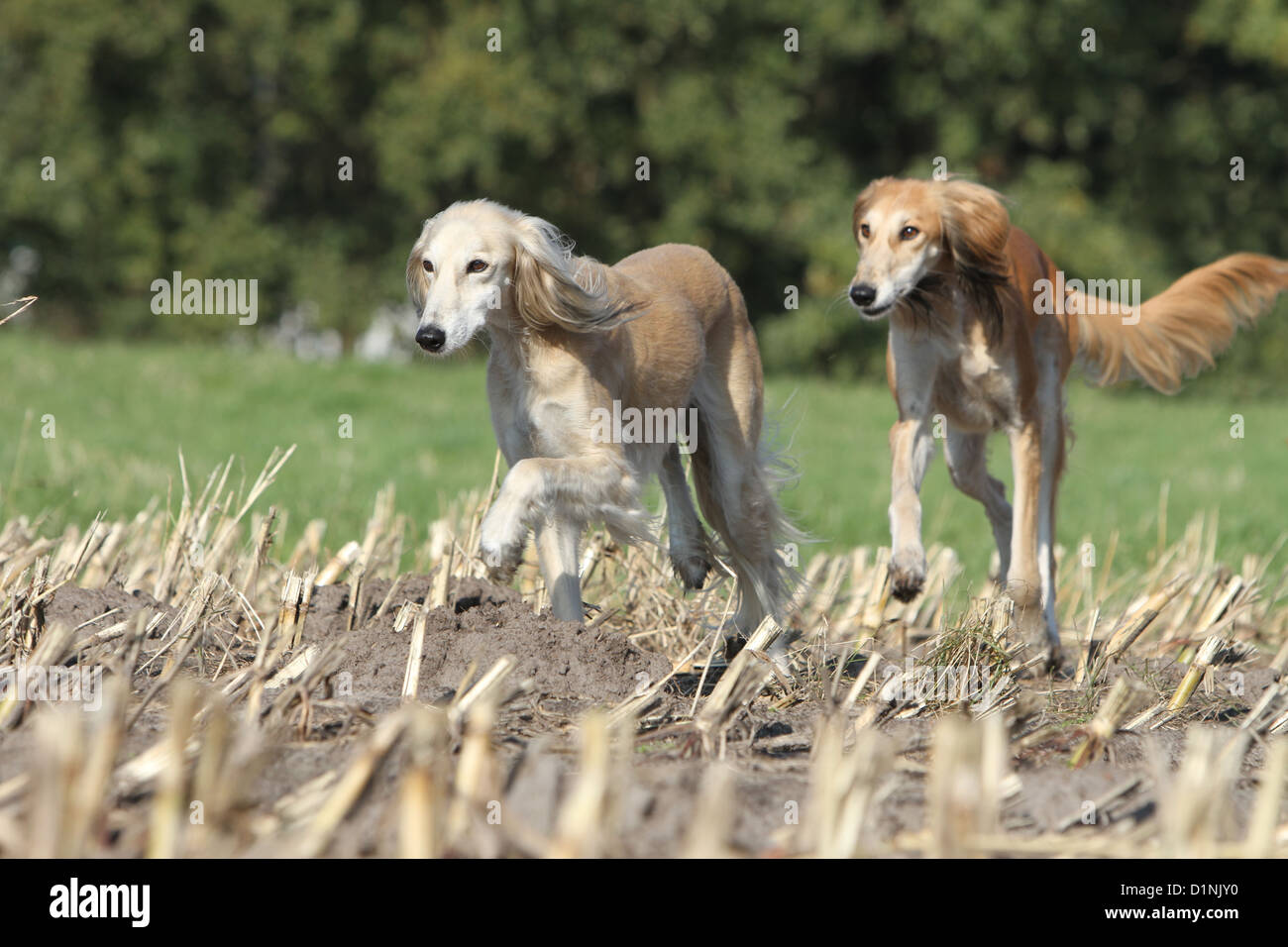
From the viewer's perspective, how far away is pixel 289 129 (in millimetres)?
26375

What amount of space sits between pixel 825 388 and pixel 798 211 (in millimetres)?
5415

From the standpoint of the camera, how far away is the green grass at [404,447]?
880cm

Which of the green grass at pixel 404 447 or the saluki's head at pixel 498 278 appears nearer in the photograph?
the saluki's head at pixel 498 278

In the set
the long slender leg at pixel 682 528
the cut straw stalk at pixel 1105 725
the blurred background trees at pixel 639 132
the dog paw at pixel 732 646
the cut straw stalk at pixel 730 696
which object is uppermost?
the blurred background trees at pixel 639 132

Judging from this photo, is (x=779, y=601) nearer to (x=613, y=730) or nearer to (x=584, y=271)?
(x=584, y=271)

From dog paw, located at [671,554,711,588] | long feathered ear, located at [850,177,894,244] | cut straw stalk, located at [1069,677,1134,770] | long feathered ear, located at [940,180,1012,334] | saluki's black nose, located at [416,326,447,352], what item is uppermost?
long feathered ear, located at [850,177,894,244]

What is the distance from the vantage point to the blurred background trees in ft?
77.0

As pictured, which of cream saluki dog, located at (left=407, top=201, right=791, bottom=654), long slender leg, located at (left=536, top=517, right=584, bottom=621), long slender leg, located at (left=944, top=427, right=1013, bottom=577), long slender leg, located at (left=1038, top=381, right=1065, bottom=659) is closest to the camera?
cream saluki dog, located at (left=407, top=201, right=791, bottom=654)

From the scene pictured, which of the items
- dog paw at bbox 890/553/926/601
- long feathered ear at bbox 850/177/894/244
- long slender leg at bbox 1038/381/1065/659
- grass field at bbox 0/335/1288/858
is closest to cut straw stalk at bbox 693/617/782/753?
grass field at bbox 0/335/1288/858

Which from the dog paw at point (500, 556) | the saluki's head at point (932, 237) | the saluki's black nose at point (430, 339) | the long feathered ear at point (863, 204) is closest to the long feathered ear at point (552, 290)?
the saluki's black nose at point (430, 339)

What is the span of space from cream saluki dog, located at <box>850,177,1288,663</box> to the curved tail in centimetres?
44

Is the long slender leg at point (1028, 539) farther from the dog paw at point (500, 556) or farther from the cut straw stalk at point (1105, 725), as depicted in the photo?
the dog paw at point (500, 556)

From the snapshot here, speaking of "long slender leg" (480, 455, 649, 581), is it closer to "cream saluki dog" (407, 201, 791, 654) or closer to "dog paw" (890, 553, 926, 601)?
"cream saluki dog" (407, 201, 791, 654)
